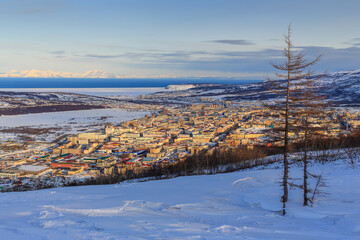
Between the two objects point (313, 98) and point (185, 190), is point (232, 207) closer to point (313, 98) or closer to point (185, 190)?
point (185, 190)

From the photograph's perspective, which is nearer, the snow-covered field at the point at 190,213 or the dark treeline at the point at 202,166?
the snow-covered field at the point at 190,213

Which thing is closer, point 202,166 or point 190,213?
point 190,213

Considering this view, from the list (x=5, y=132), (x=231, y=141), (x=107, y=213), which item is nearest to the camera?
(x=107, y=213)

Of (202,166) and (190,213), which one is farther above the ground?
(190,213)

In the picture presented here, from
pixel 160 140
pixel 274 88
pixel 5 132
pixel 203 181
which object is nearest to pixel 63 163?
pixel 160 140

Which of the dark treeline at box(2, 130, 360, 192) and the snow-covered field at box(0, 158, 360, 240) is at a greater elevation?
the snow-covered field at box(0, 158, 360, 240)

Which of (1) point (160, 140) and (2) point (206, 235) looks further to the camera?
(1) point (160, 140)

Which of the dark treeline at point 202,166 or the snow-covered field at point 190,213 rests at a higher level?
the snow-covered field at point 190,213

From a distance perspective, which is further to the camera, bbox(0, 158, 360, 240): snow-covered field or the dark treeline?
the dark treeline
